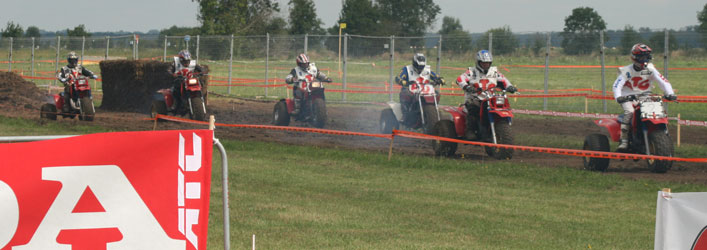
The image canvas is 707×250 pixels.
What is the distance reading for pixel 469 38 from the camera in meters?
25.9

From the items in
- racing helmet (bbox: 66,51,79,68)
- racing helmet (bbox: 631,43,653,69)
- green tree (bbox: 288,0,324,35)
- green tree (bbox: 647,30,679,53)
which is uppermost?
green tree (bbox: 288,0,324,35)

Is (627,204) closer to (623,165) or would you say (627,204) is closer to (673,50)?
(623,165)

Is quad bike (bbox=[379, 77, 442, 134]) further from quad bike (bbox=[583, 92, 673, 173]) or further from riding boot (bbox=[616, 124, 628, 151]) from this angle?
riding boot (bbox=[616, 124, 628, 151])

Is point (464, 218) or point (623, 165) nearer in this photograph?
point (464, 218)

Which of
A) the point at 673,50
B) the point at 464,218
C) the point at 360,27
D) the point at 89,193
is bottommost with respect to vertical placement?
the point at 464,218

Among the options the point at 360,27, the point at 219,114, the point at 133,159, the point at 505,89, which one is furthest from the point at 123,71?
the point at 360,27

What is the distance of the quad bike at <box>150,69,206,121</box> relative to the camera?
18.9 m

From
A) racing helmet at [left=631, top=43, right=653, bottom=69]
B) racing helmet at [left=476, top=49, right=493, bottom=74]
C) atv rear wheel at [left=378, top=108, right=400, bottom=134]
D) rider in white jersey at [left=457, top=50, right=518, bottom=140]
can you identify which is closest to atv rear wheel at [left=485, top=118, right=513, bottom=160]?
rider in white jersey at [left=457, top=50, right=518, bottom=140]

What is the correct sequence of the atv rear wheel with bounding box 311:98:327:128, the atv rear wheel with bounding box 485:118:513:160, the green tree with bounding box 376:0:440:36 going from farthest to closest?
the green tree with bounding box 376:0:440:36 → the atv rear wheel with bounding box 311:98:327:128 → the atv rear wheel with bounding box 485:118:513:160

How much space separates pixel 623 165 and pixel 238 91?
22056 millimetres

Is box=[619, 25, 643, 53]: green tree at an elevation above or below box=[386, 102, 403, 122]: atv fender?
above

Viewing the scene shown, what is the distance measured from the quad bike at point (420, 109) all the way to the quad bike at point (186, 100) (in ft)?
14.7

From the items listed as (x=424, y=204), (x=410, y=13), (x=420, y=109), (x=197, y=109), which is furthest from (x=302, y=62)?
(x=410, y=13)

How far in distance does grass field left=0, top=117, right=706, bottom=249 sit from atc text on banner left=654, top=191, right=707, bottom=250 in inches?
112
